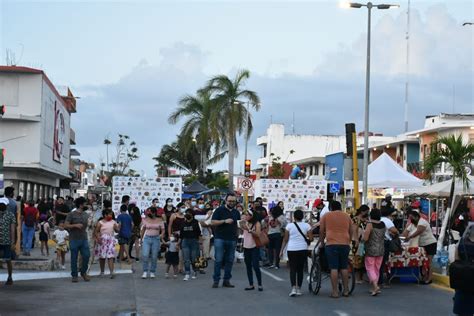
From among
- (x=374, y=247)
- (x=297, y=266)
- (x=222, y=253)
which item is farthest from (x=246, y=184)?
(x=297, y=266)

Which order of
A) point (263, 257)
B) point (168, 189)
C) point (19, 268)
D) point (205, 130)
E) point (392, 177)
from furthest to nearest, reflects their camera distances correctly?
point (205, 130) → point (168, 189) → point (392, 177) → point (263, 257) → point (19, 268)

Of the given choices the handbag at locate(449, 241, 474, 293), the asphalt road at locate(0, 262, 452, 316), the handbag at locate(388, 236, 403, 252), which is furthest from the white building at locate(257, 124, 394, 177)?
the handbag at locate(449, 241, 474, 293)

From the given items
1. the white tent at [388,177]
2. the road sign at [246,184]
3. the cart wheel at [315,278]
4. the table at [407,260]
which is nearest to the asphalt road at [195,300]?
the cart wheel at [315,278]

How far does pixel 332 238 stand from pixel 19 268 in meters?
8.88

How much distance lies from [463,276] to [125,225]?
15.0 meters

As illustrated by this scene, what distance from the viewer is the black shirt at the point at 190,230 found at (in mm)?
19266

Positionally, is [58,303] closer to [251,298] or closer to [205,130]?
[251,298]

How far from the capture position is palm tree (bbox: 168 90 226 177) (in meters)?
55.6

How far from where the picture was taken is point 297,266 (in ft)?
52.2

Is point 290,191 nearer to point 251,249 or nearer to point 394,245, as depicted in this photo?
point 394,245

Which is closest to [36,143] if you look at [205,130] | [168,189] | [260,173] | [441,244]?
[205,130]

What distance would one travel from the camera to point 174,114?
64.1m

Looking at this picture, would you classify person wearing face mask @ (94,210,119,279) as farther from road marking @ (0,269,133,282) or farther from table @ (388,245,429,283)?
table @ (388,245,429,283)

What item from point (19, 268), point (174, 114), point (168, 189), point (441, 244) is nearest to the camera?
point (19, 268)
